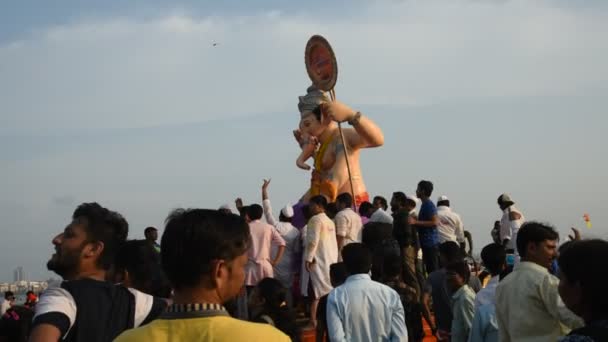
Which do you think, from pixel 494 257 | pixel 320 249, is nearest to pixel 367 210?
pixel 320 249

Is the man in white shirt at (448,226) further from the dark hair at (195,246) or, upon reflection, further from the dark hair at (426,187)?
the dark hair at (195,246)

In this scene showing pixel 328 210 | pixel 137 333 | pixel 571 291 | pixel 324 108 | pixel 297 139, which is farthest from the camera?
pixel 297 139

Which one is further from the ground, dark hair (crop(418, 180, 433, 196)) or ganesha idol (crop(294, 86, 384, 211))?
ganesha idol (crop(294, 86, 384, 211))

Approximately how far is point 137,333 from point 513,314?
2817mm

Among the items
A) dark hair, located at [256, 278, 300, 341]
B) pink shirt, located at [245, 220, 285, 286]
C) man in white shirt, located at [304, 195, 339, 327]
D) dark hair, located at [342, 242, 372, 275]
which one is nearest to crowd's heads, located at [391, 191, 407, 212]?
man in white shirt, located at [304, 195, 339, 327]

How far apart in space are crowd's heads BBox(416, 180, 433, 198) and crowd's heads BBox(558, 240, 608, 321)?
7.39 meters

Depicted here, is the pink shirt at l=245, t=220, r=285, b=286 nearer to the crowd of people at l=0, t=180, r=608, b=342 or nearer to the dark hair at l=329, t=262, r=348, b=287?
the crowd of people at l=0, t=180, r=608, b=342

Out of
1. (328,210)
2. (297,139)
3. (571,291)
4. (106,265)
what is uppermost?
(297,139)

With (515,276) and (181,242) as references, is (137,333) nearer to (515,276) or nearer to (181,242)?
(181,242)

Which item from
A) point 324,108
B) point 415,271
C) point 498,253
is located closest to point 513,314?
point 498,253

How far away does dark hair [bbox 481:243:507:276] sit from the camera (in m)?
5.79

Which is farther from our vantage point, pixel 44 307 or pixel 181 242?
pixel 44 307

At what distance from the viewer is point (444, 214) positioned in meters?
11.2

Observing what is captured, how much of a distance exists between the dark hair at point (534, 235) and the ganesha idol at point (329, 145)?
9.36 meters
